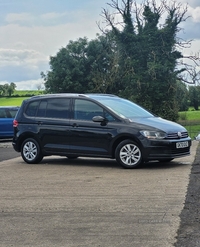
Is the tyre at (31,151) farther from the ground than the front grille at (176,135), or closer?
closer

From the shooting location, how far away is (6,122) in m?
25.6

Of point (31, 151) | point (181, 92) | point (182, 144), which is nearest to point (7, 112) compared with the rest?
point (31, 151)

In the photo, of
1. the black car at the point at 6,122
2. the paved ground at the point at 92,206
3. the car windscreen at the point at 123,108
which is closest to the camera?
the paved ground at the point at 92,206

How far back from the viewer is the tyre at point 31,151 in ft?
44.8

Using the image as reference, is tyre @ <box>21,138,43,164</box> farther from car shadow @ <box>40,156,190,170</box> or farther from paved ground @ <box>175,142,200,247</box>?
paved ground @ <box>175,142,200,247</box>

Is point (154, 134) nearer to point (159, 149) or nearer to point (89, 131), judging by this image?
point (159, 149)

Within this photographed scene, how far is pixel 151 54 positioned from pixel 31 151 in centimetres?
4101

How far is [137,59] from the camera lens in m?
53.7

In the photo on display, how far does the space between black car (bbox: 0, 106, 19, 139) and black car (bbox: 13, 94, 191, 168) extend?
1142cm

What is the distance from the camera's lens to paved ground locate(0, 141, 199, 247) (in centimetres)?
568

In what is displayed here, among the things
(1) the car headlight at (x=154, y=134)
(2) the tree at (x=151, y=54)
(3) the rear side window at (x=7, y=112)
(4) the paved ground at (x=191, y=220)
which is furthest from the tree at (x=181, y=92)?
(4) the paved ground at (x=191, y=220)

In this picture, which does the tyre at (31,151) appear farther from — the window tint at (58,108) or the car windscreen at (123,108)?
the car windscreen at (123,108)

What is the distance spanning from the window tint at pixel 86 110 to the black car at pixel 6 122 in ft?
42.1

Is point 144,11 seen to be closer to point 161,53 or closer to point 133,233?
point 161,53
